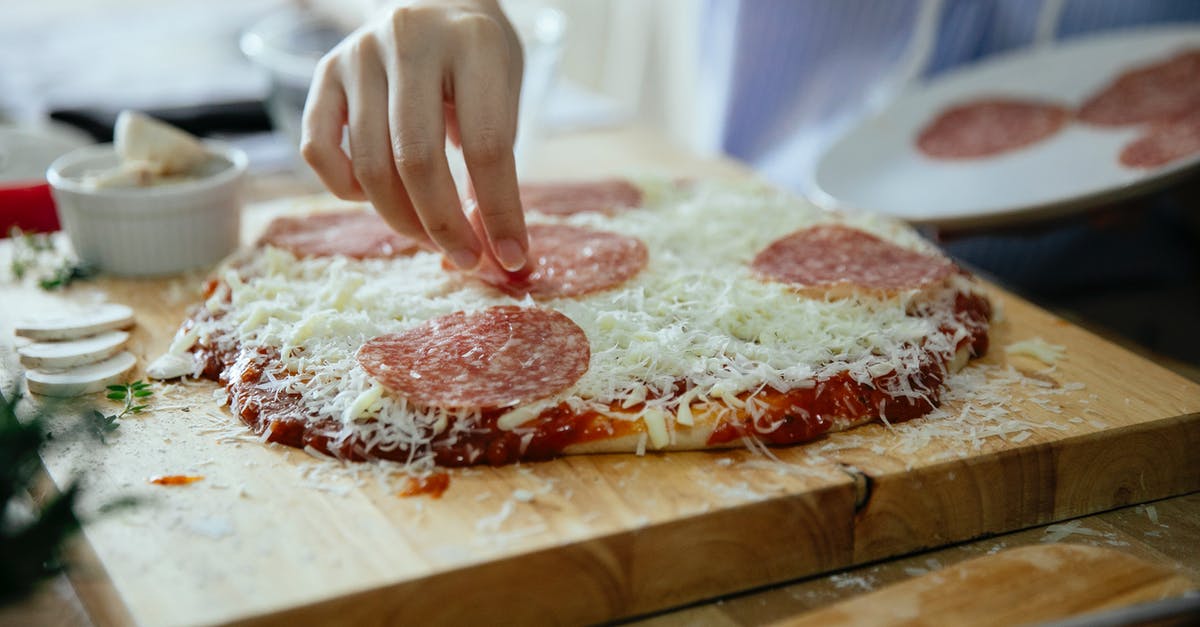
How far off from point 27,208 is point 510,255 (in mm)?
1130

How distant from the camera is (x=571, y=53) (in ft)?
17.7

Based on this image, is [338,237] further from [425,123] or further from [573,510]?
[573,510]

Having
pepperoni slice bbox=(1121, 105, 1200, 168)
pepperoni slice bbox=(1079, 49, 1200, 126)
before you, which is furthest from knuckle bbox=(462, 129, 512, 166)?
pepperoni slice bbox=(1079, 49, 1200, 126)

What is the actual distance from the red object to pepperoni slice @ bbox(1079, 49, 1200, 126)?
221 cm

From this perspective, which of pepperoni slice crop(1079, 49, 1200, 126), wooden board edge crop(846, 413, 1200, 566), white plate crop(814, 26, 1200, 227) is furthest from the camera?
pepperoni slice crop(1079, 49, 1200, 126)

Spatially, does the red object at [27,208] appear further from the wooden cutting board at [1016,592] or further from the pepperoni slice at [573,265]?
the wooden cutting board at [1016,592]

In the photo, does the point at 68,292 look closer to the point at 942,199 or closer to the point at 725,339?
the point at 725,339

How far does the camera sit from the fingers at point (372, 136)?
5.53ft

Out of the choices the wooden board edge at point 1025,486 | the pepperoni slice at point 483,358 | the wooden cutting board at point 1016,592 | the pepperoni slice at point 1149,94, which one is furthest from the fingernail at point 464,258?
the pepperoni slice at point 1149,94

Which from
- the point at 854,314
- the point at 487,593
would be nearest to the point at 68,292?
the point at 487,593

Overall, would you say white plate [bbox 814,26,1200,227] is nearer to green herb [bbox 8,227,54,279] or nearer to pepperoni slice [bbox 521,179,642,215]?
pepperoni slice [bbox 521,179,642,215]

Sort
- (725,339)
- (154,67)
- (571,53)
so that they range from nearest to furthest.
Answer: (725,339), (154,67), (571,53)

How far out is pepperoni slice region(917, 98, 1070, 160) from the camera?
254 cm

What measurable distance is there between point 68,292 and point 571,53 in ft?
12.2
